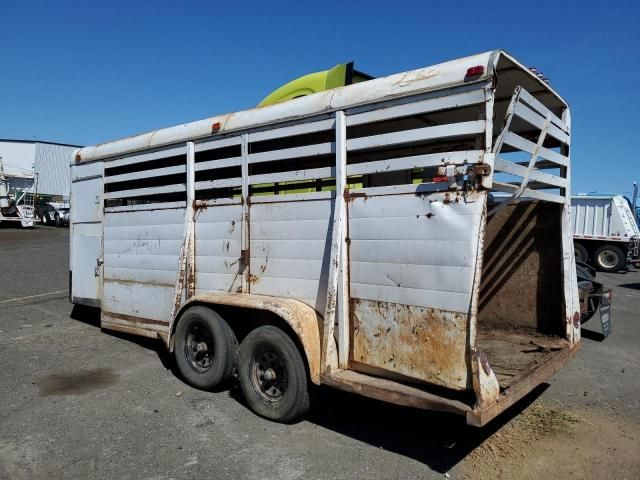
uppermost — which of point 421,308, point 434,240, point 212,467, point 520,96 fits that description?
point 520,96

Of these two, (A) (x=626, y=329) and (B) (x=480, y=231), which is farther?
(A) (x=626, y=329)

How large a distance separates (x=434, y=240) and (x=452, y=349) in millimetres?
738

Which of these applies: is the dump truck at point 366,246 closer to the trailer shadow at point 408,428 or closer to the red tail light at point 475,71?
the red tail light at point 475,71

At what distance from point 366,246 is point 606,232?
16417 mm

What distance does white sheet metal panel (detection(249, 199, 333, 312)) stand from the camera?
4.21 m

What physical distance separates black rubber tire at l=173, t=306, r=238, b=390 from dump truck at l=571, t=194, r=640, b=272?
51.0 ft

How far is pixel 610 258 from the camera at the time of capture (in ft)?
57.0

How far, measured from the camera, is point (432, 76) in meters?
3.56

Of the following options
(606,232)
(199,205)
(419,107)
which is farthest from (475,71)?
(606,232)

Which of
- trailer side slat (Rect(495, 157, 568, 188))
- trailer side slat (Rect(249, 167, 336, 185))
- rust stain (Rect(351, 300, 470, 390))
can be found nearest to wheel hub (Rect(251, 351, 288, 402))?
rust stain (Rect(351, 300, 470, 390))

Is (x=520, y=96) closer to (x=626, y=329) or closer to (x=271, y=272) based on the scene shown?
(x=271, y=272)

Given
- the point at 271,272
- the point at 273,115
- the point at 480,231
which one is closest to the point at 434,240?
the point at 480,231

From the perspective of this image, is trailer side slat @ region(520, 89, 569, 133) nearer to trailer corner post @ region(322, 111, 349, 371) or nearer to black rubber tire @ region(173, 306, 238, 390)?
trailer corner post @ region(322, 111, 349, 371)

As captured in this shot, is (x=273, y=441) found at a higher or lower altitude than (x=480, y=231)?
lower
